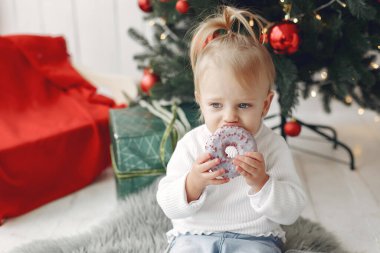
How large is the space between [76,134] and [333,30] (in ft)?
3.03

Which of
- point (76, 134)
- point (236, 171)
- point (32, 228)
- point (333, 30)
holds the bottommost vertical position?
point (32, 228)

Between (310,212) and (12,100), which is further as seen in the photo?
(12,100)

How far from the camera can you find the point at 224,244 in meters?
0.96

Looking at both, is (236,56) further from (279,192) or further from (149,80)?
(149,80)

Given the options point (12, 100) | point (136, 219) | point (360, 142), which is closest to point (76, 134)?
point (12, 100)

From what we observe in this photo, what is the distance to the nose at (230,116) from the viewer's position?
0.92 metres

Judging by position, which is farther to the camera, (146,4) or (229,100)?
(146,4)

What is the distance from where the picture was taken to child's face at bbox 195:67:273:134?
908 millimetres

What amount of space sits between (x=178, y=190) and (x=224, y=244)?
0.49ft

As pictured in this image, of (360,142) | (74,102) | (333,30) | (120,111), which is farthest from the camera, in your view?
(360,142)

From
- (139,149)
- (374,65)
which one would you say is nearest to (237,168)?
(139,149)

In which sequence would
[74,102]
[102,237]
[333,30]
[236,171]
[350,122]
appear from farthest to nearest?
[350,122] → [74,102] → [333,30] → [102,237] → [236,171]

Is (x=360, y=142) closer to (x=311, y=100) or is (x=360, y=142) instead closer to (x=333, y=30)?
(x=311, y=100)

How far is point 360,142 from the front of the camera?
6.53ft
